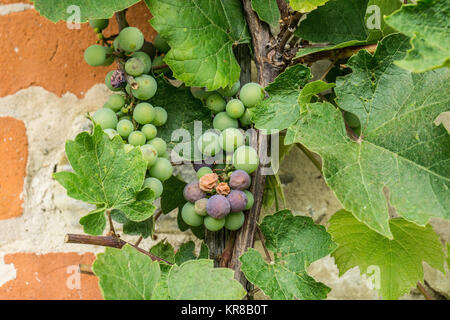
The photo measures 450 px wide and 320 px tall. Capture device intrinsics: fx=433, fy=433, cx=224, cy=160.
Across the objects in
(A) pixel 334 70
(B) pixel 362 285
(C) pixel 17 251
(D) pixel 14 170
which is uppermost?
(A) pixel 334 70

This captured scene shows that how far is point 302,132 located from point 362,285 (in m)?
0.46

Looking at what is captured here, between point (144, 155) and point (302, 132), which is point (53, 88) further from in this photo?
point (302, 132)

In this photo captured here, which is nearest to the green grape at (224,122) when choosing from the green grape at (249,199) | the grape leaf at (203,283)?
the green grape at (249,199)

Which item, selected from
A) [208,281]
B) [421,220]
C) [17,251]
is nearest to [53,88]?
[17,251]

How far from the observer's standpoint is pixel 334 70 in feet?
2.50

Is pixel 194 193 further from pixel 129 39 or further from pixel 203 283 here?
pixel 129 39

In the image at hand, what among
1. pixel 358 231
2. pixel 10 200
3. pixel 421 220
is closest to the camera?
pixel 421 220

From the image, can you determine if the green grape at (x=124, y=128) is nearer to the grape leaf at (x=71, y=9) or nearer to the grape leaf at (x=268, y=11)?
the grape leaf at (x=71, y=9)

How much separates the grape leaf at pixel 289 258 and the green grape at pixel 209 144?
13 centimetres

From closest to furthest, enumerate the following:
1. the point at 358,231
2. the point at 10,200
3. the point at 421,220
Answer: the point at 421,220
the point at 358,231
the point at 10,200

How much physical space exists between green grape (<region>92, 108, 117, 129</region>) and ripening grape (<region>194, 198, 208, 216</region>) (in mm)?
165

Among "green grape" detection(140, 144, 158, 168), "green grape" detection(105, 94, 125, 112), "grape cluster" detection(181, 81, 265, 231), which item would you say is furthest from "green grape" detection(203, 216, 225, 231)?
"green grape" detection(105, 94, 125, 112)

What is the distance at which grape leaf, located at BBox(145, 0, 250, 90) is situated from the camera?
601 mm

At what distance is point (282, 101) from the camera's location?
23.5 inches
